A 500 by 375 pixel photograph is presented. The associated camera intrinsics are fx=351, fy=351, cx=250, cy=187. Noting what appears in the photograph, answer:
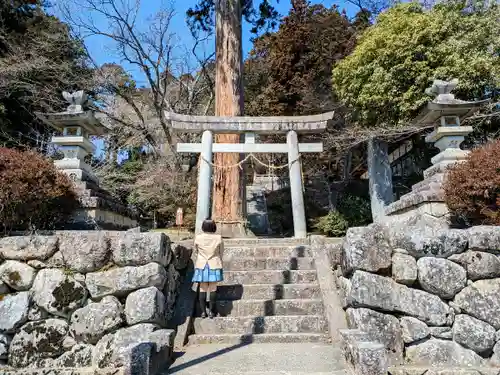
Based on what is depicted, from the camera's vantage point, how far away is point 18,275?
420 cm

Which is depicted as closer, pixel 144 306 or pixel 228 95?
pixel 144 306

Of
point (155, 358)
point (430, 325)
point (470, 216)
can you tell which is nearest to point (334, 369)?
point (430, 325)

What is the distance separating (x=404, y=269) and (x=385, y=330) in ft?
2.33

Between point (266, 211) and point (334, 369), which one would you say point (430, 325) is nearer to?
point (334, 369)

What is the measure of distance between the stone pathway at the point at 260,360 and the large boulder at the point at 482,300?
151 centimetres

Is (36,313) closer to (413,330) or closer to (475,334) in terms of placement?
(413,330)

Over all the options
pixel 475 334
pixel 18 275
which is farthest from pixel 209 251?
pixel 475 334

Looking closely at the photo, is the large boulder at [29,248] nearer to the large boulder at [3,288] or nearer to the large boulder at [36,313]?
the large boulder at [3,288]

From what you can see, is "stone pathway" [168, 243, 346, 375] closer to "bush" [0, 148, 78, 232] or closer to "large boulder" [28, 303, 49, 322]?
"large boulder" [28, 303, 49, 322]

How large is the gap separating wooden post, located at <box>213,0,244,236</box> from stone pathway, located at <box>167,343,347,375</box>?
5.26 metres

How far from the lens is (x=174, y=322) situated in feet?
15.0

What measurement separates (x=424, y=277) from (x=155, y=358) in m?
3.01

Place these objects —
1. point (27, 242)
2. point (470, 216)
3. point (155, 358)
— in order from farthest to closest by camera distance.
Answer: point (470, 216) < point (27, 242) < point (155, 358)

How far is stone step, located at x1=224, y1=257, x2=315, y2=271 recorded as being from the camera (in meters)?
5.76
